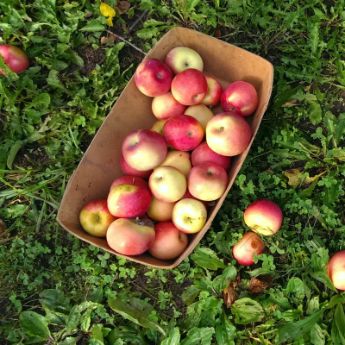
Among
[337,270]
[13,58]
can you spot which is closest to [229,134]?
[337,270]

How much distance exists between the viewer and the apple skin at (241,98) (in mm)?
2588

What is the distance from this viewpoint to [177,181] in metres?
2.50

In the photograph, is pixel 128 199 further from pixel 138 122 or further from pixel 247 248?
pixel 247 248

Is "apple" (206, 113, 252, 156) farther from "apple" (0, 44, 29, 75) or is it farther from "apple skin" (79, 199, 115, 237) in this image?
"apple" (0, 44, 29, 75)

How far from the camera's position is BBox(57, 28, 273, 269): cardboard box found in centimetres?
249

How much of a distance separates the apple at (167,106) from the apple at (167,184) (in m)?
0.33

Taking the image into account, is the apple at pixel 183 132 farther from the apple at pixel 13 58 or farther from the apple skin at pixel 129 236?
the apple at pixel 13 58

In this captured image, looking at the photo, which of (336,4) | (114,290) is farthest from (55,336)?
(336,4)

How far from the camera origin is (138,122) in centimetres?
275

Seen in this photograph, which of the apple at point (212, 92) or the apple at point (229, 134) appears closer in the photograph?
the apple at point (229, 134)

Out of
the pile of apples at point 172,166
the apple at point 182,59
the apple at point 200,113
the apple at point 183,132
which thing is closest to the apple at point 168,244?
the pile of apples at point 172,166

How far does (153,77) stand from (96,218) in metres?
0.74

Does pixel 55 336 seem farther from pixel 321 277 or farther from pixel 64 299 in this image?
pixel 321 277

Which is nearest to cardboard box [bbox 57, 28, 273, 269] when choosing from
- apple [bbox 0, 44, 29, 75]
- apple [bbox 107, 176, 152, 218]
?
apple [bbox 107, 176, 152, 218]
